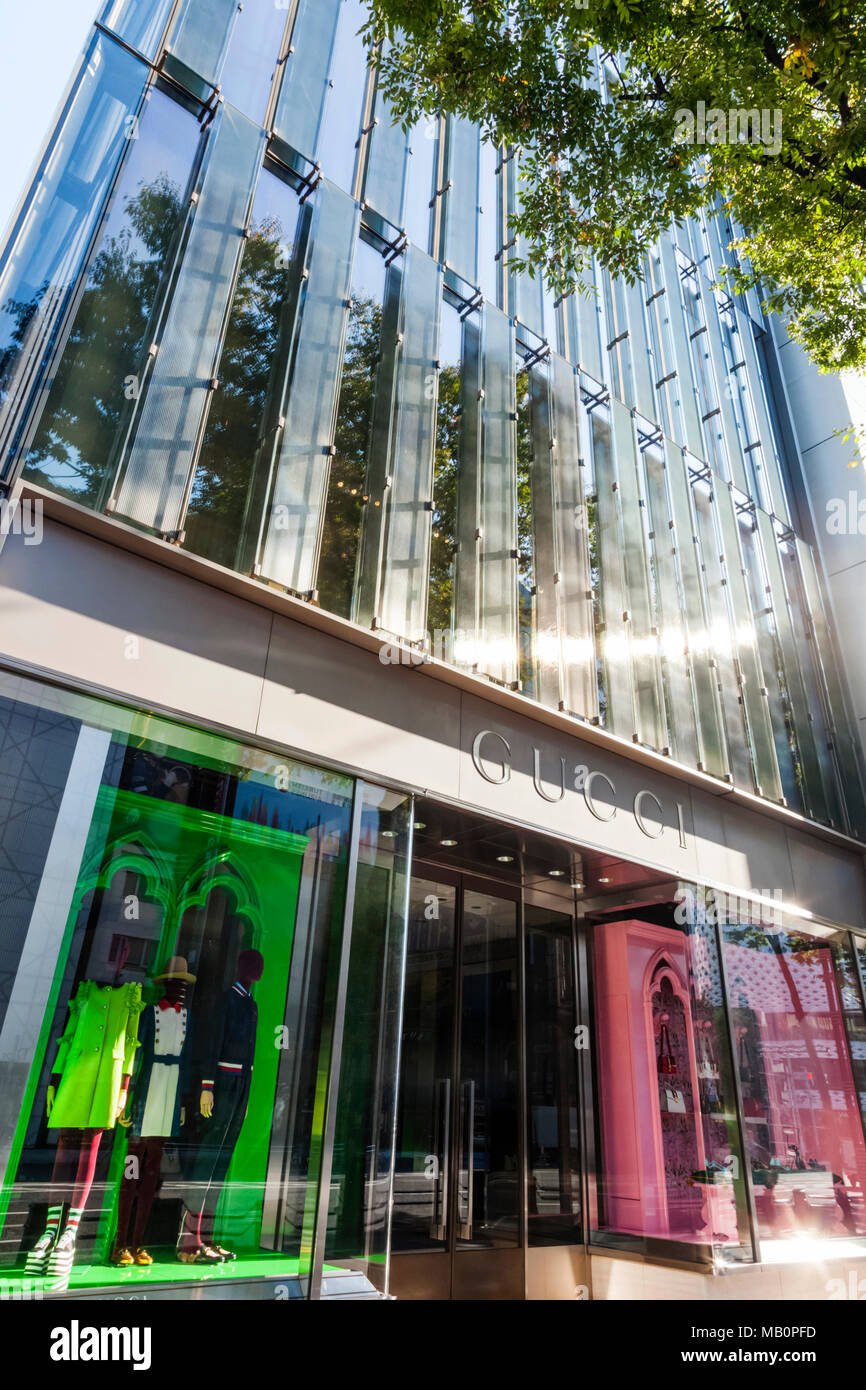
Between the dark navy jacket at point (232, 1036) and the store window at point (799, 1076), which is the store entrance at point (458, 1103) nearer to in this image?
the dark navy jacket at point (232, 1036)

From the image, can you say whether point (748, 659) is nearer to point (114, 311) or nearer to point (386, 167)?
point (386, 167)

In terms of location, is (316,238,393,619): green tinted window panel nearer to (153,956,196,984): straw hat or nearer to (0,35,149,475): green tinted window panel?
(0,35,149,475): green tinted window panel

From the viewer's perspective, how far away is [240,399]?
21.6ft

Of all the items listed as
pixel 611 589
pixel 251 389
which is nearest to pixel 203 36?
pixel 251 389

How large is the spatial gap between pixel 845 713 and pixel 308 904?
973cm

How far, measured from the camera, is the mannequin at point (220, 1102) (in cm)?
503

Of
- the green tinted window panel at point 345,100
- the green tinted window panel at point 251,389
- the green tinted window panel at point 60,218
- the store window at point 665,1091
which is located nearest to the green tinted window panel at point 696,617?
the store window at point 665,1091

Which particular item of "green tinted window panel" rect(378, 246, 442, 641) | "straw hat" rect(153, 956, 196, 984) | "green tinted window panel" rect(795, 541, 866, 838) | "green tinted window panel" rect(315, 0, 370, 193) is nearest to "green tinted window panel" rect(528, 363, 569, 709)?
"green tinted window panel" rect(378, 246, 442, 641)

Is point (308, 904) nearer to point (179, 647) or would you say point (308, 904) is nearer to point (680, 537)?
point (179, 647)

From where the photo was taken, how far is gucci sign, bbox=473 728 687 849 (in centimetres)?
735

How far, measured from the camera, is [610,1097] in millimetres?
9047
